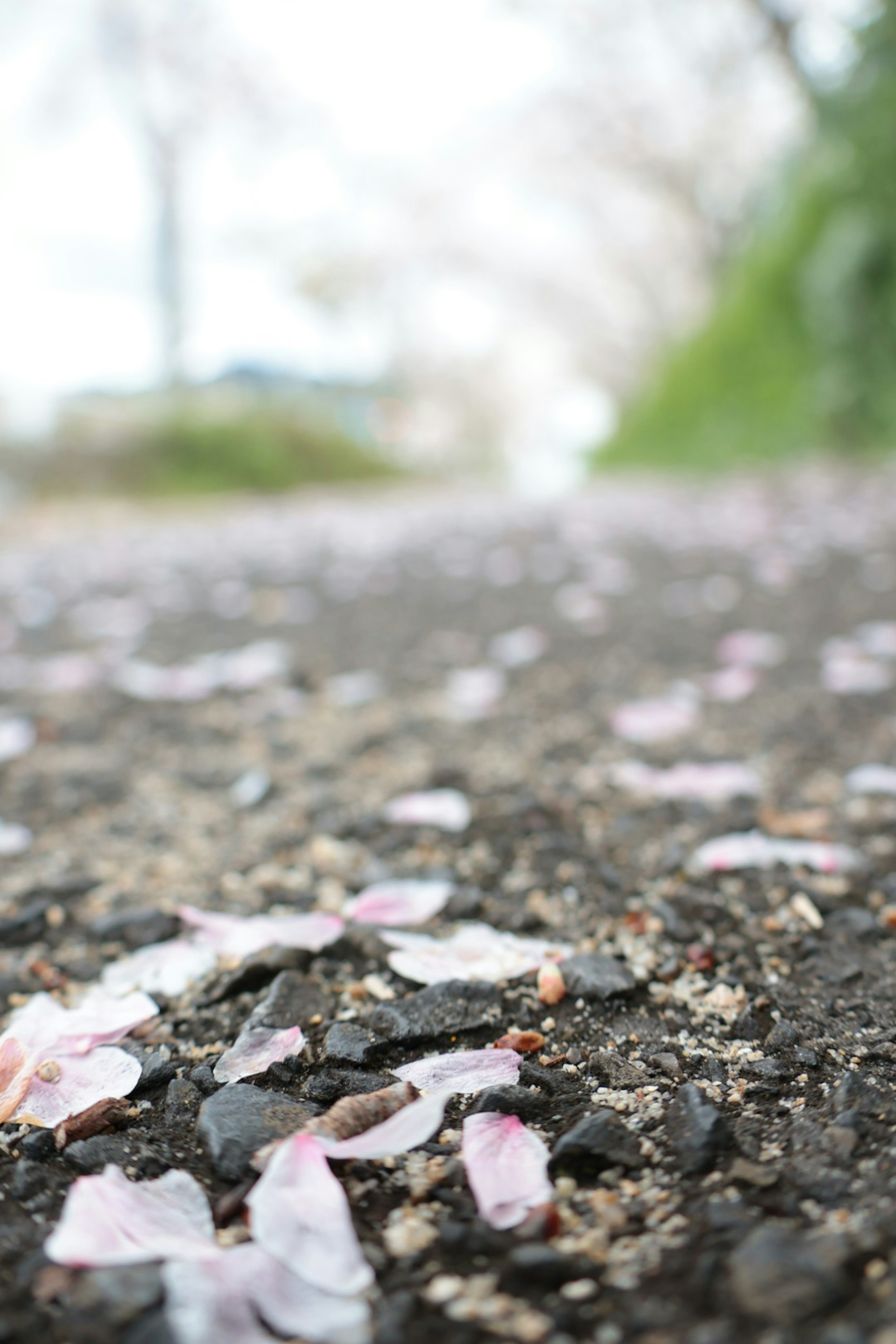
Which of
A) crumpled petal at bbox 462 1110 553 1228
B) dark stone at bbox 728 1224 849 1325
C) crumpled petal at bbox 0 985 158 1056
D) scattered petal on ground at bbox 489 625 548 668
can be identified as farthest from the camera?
scattered petal on ground at bbox 489 625 548 668

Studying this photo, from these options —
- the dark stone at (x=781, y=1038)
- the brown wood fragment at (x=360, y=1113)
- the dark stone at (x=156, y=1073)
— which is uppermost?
the brown wood fragment at (x=360, y=1113)

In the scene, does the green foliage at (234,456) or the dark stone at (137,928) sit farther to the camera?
the green foliage at (234,456)

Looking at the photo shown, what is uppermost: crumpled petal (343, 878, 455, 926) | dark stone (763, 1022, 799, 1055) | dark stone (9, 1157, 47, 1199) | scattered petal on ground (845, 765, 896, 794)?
dark stone (9, 1157, 47, 1199)

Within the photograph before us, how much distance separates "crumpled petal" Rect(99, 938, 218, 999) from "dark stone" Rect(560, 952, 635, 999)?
374mm

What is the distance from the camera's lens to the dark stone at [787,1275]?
508mm

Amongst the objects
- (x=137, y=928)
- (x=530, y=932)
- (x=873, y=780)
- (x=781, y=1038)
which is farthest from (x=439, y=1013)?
(x=873, y=780)

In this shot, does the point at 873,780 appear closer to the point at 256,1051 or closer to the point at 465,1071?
the point at 465,1071

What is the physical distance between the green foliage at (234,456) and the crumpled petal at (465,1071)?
1173cm

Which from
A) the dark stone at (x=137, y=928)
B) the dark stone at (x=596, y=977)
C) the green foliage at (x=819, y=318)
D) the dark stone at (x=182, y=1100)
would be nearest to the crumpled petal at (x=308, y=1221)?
the dark stone at (x=182, y=1100)

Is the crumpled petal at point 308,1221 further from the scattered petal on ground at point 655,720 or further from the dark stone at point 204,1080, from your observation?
the scattered petal on ground at point 655,720

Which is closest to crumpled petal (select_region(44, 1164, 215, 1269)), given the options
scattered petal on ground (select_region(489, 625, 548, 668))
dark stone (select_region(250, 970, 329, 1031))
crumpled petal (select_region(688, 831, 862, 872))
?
dark stone (select_region(250, 970, 329, 1031))

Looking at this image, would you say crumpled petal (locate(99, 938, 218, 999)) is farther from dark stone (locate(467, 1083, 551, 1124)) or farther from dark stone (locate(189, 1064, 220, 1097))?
dark stone (locate(467, 1083, 551, 1124))

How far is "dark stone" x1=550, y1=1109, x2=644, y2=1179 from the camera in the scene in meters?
0.67

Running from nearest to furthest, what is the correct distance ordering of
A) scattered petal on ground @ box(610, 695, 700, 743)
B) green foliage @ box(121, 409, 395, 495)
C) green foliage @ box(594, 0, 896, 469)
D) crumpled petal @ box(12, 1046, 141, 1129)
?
crumpled petal @ box(12, 1046, 141, 1129) → scattered petal on ground @ box(610, 695, 700, 743) → green foliage @ box(594, 0, 896, 469) → green foliage @ box(121, 409, 395, 495)
